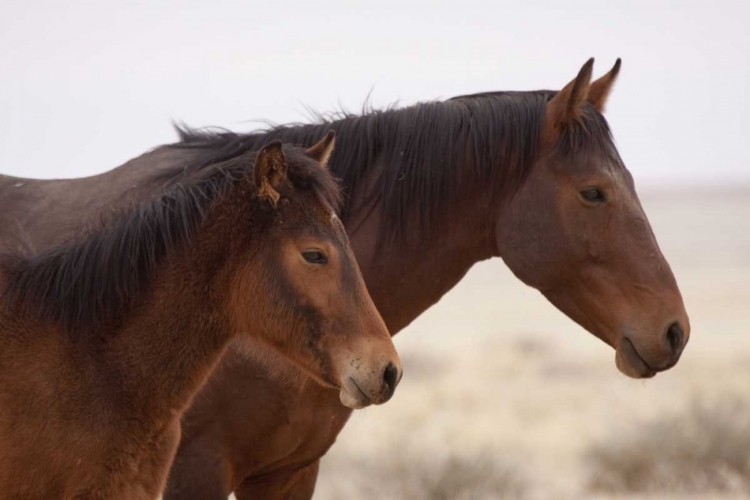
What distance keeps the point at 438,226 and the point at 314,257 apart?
3.96ft

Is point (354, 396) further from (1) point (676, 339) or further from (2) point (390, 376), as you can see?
(1) point (676, 339)

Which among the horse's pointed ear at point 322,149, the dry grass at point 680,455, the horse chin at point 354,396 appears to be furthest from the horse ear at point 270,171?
the dry grass at point 680,455

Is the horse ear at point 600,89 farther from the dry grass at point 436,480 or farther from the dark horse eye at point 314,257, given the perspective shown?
the dry grass at point 436,480

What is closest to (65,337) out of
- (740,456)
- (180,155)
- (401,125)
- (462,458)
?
(180,155)

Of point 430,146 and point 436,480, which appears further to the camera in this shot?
point 436,480

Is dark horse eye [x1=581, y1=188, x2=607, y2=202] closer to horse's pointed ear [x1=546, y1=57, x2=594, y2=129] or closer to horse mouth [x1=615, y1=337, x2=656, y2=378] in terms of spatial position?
horse's pointed ear [x1=546, y1=57, x2=594, y2=129]

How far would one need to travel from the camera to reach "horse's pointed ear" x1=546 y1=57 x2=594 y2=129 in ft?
18.6

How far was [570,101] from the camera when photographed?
227 inches

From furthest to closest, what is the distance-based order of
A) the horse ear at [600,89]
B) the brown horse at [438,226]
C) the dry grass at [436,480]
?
the dry grass at [436,480] → the horse ear at [600,89] → the brown horse at [438,226]

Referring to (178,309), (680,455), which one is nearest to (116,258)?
(178,309)

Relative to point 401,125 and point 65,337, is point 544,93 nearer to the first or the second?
point 401,125

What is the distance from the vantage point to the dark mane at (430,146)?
5.85 m

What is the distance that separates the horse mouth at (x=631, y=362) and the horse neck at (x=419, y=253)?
79cm

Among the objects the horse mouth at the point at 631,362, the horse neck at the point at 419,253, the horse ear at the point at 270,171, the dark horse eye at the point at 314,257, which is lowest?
the horse mouth at the point at 631,362
